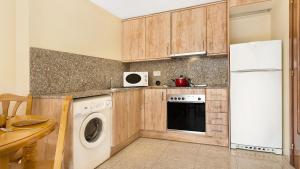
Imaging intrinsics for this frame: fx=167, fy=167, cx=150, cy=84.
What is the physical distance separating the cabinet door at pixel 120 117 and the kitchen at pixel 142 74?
0.01 metres

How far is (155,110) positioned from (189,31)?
1523 mm

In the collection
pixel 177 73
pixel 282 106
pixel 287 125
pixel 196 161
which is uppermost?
pixel 177 73

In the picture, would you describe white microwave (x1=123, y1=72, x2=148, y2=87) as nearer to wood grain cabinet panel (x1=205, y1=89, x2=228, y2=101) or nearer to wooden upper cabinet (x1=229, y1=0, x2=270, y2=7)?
wood grain cabinet panel (x1=205, y1=89, x2=228, y2=101)

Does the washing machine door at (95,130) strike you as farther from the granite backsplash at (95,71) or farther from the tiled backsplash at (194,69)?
the tiled backsplash at (194,69)

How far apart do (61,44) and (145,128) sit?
187cm

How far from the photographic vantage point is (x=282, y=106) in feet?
7.28

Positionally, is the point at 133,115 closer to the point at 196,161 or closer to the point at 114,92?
the point at 114,92

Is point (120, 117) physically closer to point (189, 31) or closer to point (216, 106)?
point (216, 106)

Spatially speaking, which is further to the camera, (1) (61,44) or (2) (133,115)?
(2) (133,115)

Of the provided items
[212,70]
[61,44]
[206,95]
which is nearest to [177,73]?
[212,70]

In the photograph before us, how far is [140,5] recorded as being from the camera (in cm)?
284

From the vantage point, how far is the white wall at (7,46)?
1763 mm

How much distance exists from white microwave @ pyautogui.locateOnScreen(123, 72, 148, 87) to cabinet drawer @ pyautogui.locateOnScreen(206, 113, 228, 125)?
1.30 m

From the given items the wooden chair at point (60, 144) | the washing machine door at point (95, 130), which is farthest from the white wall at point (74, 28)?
the wooden chair at point (60, 144)
